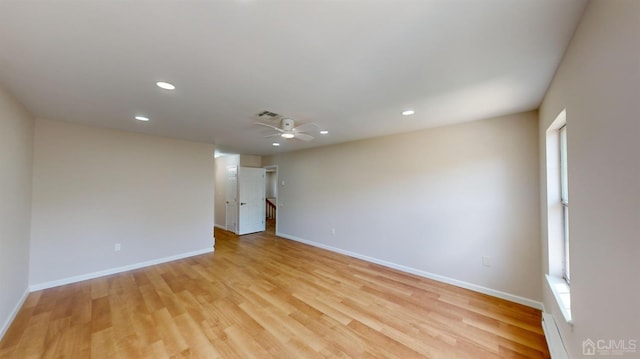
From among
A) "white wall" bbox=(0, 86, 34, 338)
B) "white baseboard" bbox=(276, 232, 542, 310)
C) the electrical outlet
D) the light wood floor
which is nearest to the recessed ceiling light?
"white wall" bbox=(0, 86, 34, 338)

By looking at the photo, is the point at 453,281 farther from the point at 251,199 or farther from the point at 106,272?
the point at 106,272

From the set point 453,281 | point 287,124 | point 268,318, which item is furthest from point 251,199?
point 453,281

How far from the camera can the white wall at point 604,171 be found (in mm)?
852

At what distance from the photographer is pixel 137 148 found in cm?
399

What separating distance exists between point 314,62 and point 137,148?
4.01 metres

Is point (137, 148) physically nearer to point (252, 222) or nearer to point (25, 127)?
point (25, 127)

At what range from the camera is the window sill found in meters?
1.66

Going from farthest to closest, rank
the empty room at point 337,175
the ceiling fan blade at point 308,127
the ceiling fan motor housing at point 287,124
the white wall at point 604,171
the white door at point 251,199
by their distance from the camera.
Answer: the white door at point 251,199 < the ceiling fan blade at point 308,127 < the ceiling fan motor housing at point 287,124 < the empty room at point 337,175 < the white wall at point 604,171

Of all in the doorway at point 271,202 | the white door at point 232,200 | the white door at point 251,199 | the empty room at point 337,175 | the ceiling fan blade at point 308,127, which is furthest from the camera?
the doorway at point 271,202

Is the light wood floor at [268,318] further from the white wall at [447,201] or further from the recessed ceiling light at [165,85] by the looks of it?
the recessed ceiling light at [165,85]

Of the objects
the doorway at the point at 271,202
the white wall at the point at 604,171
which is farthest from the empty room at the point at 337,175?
the doorway at the point at 271,202

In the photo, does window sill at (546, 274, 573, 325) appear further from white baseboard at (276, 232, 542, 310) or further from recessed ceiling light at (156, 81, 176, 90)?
recessed ceiling light at (156, 81, 176, 90)

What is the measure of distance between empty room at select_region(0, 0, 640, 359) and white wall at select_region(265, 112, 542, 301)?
27 mm
